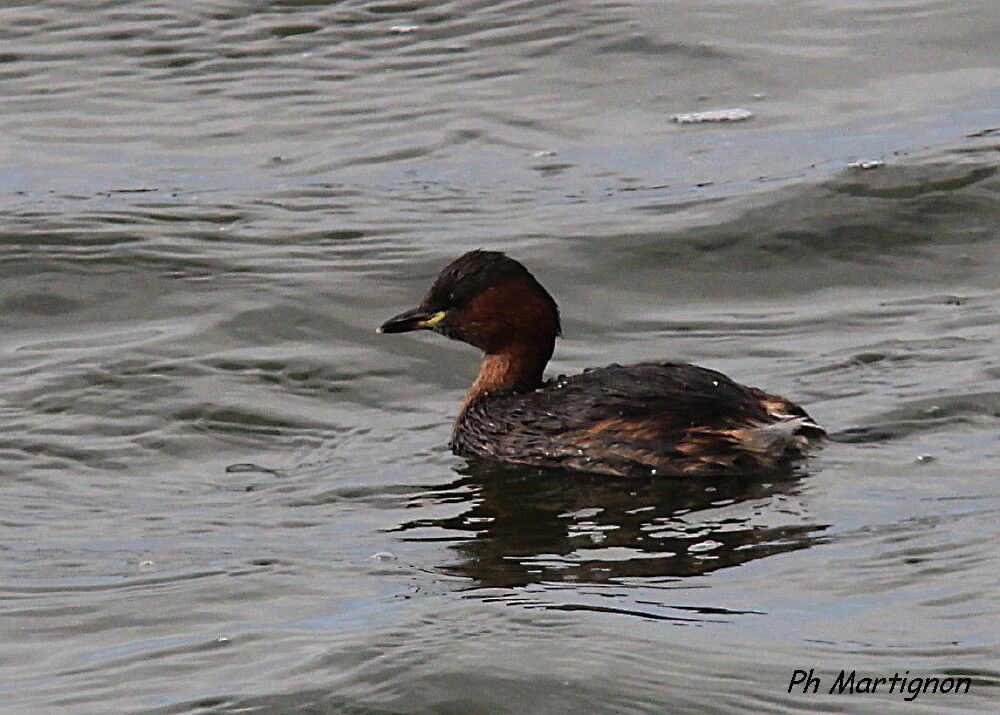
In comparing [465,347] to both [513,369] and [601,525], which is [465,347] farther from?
[601,525]

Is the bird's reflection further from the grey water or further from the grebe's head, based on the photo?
the grebe's head

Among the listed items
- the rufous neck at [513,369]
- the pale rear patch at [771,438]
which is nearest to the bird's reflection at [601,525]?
the pale rear patch at [771,438]

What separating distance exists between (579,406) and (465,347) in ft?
5.87

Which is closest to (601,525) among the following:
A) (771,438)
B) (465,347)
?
(771,438)

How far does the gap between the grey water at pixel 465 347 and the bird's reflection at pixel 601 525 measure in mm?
23

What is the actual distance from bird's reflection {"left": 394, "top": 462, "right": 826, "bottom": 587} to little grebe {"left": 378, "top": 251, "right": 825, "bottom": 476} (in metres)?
0.09

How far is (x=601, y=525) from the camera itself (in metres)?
7.07

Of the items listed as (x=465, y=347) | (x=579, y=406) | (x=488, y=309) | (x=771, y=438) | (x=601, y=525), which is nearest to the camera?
(x=601, y=525)

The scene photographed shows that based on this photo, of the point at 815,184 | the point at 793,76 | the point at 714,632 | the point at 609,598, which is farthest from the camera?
the point at 793,76

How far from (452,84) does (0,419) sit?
585cm

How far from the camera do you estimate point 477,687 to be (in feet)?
16.3

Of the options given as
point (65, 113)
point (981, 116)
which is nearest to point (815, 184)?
point (981, 116)

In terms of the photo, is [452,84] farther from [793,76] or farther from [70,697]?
[70,697]

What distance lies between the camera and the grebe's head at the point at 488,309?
27.6 feet
